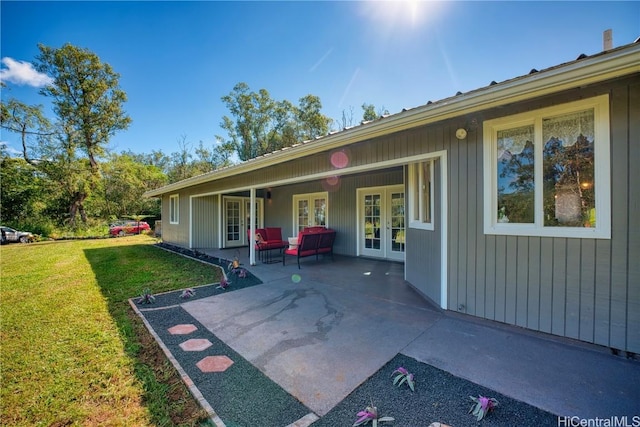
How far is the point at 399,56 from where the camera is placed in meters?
7.87

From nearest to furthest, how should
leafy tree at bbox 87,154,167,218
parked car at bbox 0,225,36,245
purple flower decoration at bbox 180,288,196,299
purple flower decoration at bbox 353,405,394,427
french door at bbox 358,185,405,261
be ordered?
purple flower decoration at bbox 353,405,394,427 → purple flower decoration at bbox 180,288,196,299 → french door at bbox 358,185,405,261 → parked car at bbox 0,225,36,245 → leafy tree at bbox 87,154,167,218

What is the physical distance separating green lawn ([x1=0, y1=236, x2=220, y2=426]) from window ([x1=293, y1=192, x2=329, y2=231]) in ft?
15.8

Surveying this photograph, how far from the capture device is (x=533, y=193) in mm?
2885

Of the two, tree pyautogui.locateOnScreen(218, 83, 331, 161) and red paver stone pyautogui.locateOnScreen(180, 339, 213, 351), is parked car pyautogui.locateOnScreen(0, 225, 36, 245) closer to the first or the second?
tree pyautogui.locateOnScreen(218, 83, 331, 161)

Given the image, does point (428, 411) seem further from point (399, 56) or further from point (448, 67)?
point (399, 56)

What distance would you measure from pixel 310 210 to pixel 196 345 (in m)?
7.11

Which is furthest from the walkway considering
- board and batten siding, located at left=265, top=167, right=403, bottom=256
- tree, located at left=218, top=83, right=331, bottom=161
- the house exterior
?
tree, located at left=218, top=83, right=331, bottom=161

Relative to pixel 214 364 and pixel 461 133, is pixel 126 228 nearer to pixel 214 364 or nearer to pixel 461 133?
pixel 214 364

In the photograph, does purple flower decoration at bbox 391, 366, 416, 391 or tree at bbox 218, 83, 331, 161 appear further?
tree at bbox 218, 83, 331, 161

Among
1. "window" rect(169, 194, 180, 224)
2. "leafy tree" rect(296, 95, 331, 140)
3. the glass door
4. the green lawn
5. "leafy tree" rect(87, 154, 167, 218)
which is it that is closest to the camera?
the green lawn

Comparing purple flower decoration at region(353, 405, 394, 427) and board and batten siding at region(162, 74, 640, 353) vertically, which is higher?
board and batten siding at region(162, 74, 640, 353)

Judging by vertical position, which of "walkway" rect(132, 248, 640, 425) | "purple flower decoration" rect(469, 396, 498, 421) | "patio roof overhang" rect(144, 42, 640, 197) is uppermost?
"patio roof overhang" rect(144, 42, 640, 197)

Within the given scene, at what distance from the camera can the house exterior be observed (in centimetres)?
235

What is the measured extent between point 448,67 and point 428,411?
7.58 m
